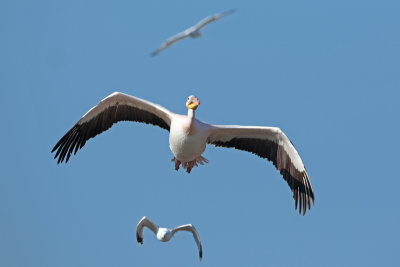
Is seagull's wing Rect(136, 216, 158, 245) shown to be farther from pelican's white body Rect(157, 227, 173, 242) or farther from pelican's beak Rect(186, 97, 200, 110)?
pelican's beak Rect(186, 97, 200, 110)

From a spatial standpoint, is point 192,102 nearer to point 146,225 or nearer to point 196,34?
point 146,225

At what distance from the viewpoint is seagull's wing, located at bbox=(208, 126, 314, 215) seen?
14461mm

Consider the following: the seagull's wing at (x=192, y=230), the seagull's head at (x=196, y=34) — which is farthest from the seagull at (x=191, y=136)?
the seagull's head at (x=196, y=34)

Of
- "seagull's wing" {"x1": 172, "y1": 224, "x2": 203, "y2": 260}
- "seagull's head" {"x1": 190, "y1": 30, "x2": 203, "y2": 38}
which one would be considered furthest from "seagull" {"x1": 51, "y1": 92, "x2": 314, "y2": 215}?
"seagull's head" {"x1": 190, "y1": 30, "x2": 203, "y2": 38}

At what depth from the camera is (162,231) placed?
567 inches

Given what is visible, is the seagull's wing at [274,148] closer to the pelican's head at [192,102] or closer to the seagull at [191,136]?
the seagull at [191,136]

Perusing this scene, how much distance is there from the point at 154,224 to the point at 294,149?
10.5 feet

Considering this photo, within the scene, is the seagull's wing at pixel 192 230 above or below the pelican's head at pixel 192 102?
below

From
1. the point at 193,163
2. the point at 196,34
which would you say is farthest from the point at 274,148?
the point at 196,34

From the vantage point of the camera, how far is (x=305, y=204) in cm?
1495

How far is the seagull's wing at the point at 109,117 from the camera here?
14555mm

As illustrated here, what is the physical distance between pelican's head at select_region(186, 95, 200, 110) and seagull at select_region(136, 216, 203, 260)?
2.45 metres

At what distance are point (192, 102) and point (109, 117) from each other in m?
1.85

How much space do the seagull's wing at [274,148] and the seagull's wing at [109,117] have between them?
118cm
